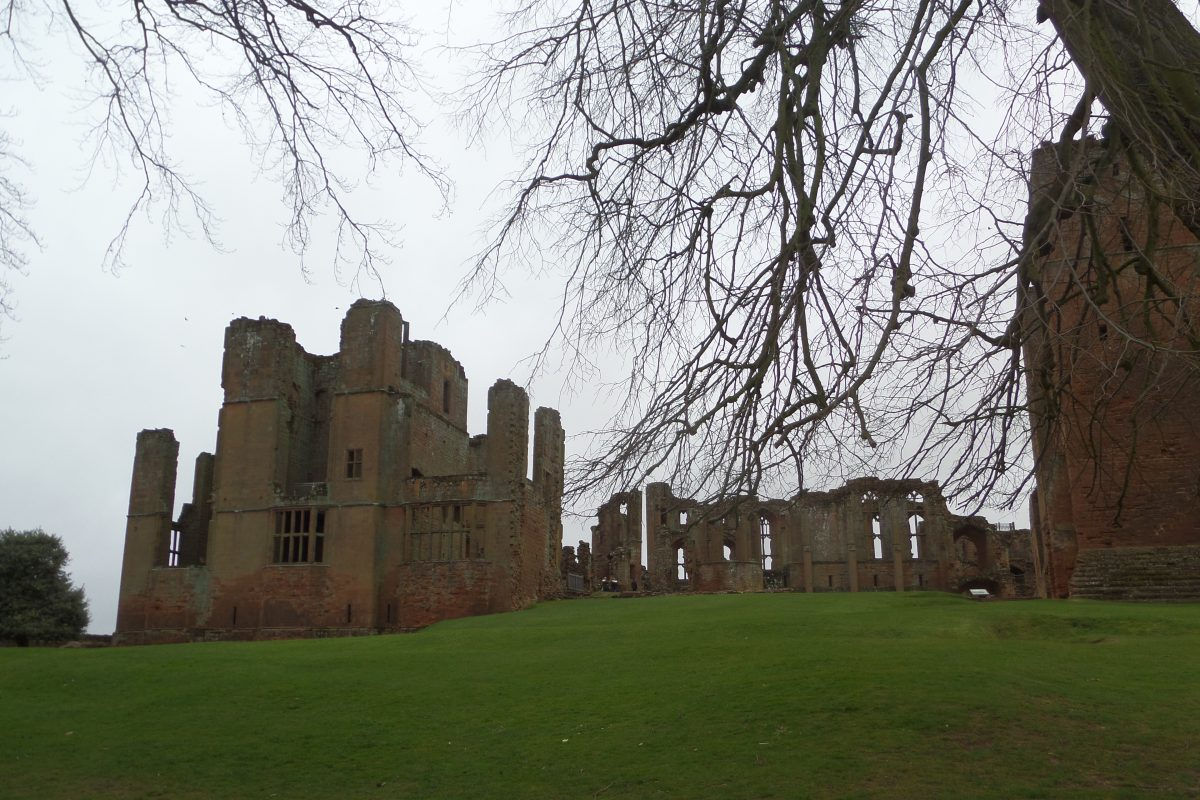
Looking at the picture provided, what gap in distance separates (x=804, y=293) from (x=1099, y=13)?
2.29m

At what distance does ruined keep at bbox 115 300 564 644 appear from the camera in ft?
101

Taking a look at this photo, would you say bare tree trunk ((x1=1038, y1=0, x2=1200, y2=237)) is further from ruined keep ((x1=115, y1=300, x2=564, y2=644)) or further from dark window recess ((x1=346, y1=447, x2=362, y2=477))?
dark window recess ((x1=346, y1=447, x2=362, y2=477))

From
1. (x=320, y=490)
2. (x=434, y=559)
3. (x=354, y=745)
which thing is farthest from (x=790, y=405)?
(x=320, y=490)

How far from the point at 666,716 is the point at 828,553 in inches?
1700

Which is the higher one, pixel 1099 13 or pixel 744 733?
pixel 1099 13

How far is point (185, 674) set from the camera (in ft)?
52.1

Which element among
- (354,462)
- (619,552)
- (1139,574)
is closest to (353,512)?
(354,462)

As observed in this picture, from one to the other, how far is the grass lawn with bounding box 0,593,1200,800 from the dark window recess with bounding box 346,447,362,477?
567 inches

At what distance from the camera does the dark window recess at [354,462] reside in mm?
32156

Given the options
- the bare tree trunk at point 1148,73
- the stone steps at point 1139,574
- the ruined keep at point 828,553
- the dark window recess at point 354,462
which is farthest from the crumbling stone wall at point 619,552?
the bare tree trunk at point 1148,73

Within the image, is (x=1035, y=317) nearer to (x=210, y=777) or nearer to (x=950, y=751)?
(x=950, y=751)

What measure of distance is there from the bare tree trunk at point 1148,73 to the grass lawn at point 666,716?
504cm

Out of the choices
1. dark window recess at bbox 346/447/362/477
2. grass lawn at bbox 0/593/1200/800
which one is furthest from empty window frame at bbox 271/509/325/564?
grass lawn at bbox 0/593/1200/800

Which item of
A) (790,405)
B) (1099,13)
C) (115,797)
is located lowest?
(115,797)
